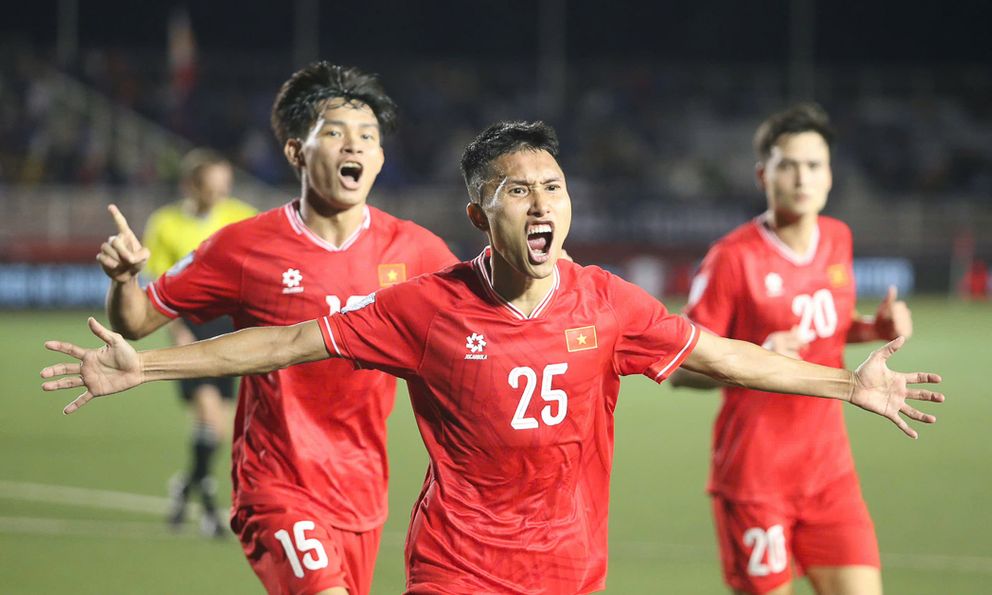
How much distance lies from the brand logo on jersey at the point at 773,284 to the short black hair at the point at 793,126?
0.65 metres

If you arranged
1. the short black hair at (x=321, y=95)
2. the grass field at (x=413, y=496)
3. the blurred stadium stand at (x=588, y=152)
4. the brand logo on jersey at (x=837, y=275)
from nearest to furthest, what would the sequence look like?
the short black hair at (x=321, y=95)
the brand logo on jersey at (x=837, y=275)
the grass field at (x=413, y=496)
the blurred stadium stand at (x=588, y=152)

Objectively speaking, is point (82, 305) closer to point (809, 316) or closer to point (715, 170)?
point (715, 170)

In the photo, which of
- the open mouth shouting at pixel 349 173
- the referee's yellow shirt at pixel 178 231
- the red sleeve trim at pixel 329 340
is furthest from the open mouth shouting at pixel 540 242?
the referee's yellow shirt at pixel 178 231

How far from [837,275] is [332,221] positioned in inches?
88.8

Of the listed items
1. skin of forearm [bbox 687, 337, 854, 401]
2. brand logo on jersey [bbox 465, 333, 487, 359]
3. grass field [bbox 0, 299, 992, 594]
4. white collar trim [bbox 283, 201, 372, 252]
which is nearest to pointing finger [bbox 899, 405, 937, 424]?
skin of forearm [bbox 687, 337, 854, 401]

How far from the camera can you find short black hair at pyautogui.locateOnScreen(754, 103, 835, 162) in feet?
19.3

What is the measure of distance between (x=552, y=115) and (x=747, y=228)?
79.7 feet

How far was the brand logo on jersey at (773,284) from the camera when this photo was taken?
18.5 feet

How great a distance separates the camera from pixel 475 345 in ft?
13.5

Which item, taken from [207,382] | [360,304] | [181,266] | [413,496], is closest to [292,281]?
[181,266]

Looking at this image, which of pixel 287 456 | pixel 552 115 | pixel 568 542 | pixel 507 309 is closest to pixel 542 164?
pixel 507 309

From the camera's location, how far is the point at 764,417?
18.1 feet

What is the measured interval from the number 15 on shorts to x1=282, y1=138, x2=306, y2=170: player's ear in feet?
5.18

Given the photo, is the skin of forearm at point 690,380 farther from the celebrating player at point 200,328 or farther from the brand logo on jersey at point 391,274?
the celebrating player at point 200,328
